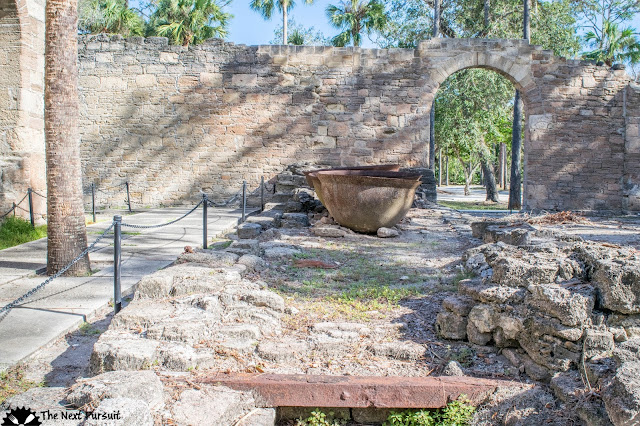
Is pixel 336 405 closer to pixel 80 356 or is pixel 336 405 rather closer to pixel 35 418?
pixel 35 418

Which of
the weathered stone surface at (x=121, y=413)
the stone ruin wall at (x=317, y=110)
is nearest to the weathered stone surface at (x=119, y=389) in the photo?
the weathered stone surface at (x=121, y=413)

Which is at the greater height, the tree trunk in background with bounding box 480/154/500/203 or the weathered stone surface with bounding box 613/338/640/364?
the tree trunk in background with bounding box 480/154/500/203

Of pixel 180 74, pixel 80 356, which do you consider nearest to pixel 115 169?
pixel 180 74

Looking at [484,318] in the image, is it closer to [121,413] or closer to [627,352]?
[627,352]

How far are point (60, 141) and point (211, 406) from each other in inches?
145

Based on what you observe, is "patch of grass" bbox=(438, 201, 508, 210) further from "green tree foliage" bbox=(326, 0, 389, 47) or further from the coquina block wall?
"green tree foliage" bbox=(326, 0, 389, 47)

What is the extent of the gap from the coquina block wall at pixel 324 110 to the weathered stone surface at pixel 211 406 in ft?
31.5

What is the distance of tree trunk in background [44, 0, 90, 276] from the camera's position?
196 inches

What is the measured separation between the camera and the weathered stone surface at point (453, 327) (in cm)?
325

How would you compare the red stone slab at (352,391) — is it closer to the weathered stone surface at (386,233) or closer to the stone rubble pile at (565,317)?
the stone rubble pile at (565,317)

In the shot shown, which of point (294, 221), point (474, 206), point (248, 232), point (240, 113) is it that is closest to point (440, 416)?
point (248, 232)

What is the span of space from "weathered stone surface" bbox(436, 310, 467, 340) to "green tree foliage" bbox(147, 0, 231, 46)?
70.7 feet

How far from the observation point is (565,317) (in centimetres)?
271

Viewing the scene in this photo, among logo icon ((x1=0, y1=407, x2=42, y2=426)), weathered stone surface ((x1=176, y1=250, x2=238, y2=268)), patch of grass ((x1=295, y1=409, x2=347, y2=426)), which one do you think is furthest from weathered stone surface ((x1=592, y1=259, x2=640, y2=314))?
weathered stone surface ((x1=176, y1=250, x2=238, y2=268))
